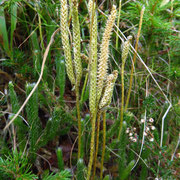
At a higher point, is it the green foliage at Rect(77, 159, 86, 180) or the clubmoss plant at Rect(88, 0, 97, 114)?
the clubmoss plant at Rect(88, 0, 97, 114)

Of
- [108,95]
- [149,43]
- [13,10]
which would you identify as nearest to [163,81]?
[149,43]

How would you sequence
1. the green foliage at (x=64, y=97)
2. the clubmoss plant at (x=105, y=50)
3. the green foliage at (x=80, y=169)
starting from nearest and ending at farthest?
the clubmoss plant at (x=105, y=50) < the green foliage at (x=80, y=169) < the green foliage at (x=64, y=97)

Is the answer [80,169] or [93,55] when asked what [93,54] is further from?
[80,169]

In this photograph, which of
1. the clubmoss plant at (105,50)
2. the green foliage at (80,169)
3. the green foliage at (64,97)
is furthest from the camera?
the green foliage at (64,97)

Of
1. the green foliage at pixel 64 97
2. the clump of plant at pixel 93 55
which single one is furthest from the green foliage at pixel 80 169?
the clump of plant at pixel 93 55

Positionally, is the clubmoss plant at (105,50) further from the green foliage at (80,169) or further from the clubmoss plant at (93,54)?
the green foliage at (80,169)

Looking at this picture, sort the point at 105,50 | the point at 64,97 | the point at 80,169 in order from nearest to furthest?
the point at 105,50
the point at 80,169
the point at 64,97

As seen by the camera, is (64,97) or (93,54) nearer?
(93,54)

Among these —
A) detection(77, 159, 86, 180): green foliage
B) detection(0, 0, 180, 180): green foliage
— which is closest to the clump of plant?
detection(77, 159, 86, 180): green foliage

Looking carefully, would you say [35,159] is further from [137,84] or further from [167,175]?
[137,84]

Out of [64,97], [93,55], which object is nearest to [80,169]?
[93,55]

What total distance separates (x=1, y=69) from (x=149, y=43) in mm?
1152

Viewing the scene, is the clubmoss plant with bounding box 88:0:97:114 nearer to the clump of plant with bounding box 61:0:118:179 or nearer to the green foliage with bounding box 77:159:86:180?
the clump of plant with bounding box 61:0:118:179

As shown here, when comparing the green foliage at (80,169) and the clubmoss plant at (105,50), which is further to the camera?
the green foliage at (80,169)
